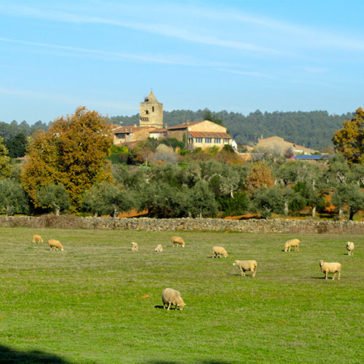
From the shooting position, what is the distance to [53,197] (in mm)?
89750

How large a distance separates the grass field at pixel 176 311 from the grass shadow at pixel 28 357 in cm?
A: 2

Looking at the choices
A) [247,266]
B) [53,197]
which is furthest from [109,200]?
[247,266]

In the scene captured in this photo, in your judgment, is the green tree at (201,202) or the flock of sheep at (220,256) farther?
the green tree at (201,202)

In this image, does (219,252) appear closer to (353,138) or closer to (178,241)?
(178,241)

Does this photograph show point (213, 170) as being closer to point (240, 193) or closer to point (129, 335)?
point (240, 193)

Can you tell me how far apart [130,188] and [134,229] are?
72.6 ft

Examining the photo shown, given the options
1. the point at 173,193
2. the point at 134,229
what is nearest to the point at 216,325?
the point at 134,229

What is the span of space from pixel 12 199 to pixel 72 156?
8454 mm

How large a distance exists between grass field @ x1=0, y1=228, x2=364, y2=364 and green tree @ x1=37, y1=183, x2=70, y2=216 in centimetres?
4120

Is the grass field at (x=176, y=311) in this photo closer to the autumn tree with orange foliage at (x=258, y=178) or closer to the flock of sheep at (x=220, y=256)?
the flock of sheep at (x=220, y=256)

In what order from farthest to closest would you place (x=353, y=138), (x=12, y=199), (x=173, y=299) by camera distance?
(x=353, y=138), (x=12, y=199), (x=173, y=299)

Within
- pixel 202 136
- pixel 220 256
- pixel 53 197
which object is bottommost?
pixel 220 256

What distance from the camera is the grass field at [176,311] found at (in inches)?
833

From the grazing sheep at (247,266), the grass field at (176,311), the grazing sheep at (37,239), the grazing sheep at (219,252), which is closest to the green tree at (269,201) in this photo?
the grazing sheep at (37,239)
